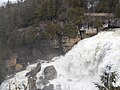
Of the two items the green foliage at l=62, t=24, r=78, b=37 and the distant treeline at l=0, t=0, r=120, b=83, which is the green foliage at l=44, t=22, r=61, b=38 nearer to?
the distant treeline at l=0, t=0, r=120, b=83

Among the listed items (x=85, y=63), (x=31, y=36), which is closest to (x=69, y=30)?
(x=31, y=36)

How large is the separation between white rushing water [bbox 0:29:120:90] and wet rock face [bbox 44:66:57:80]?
408 mm

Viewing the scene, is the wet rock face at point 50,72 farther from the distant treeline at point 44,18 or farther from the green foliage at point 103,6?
the green foliage at point 103,6

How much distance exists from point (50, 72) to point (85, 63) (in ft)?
12.4

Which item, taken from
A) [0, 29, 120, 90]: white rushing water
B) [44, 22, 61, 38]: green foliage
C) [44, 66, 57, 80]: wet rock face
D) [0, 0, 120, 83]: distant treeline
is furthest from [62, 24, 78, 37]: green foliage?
[44, 66, 57, 80]: wet rock face

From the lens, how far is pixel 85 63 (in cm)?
3441

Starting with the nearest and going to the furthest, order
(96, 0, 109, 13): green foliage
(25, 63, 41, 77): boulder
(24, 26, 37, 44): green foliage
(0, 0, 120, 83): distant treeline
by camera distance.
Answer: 1. (25, 63, 41, 77): boulder
2. (0, 0, 120, 83): distant treeline
3. (24, 26, 37, 44): green foliage
4. (96, 0, 109, 13): green foliage

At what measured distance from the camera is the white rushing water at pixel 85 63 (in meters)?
31.8

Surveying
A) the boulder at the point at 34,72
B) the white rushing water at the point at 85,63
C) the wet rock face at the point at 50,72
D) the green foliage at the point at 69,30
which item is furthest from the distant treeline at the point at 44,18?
the wet rock face at the point at 50,72

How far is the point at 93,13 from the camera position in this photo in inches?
1836

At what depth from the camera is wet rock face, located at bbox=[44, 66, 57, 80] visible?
116ft

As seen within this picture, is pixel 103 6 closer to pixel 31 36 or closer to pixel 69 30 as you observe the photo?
pixel 69 30

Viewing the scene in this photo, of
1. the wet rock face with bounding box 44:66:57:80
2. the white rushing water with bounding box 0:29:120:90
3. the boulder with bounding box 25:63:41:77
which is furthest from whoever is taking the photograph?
the boulder with bounding box 25:63:41:77

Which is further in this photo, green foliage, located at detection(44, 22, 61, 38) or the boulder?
green foliage, located at detection(44, 22, 61, 38)
